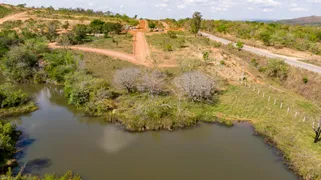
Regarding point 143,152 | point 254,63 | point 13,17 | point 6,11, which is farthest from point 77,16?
point 143,152

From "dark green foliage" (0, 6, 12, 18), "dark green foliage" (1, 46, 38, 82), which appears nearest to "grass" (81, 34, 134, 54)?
"dark green foliage" (1, 46, 38, 82)

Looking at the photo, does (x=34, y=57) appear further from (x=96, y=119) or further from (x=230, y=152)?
(x=230, y=152)

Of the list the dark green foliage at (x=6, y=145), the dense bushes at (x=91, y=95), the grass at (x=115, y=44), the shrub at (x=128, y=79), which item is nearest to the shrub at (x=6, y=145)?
the dark green foliage at (x=6, y=145)

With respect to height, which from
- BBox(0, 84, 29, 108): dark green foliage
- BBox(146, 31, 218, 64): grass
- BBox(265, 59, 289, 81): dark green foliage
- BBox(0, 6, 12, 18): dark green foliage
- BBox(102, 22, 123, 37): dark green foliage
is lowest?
BBox(0, 84, 29, 108): dark green foliage

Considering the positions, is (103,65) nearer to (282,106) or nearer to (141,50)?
(141,50)

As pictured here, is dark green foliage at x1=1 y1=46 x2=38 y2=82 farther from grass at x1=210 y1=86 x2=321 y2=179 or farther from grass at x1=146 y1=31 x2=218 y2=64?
grass at x1=210 y1=86 x2=321 y2=179

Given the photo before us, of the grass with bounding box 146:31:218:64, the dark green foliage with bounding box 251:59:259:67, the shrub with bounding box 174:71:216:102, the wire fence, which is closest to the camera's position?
the wire fence
